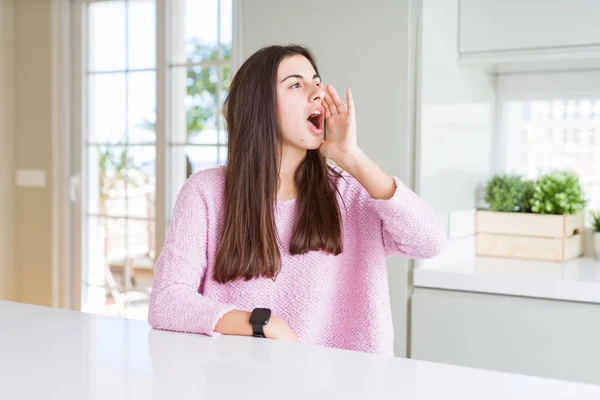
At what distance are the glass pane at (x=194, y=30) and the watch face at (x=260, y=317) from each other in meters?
2.21

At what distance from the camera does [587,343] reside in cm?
210

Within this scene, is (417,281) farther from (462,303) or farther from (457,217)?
(457,217)

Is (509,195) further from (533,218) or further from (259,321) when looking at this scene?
(259,321)

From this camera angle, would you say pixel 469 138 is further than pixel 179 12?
No

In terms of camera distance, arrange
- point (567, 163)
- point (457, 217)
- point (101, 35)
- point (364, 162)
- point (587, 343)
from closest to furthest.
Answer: point (364, 162) → point (587, 343) → point (457, 217) → point (567, 163) → point (101, 35)

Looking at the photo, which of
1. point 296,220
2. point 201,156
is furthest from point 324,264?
point 201,156

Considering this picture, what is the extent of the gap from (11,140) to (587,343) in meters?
2.99

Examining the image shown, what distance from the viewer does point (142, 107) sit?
11.9 ft

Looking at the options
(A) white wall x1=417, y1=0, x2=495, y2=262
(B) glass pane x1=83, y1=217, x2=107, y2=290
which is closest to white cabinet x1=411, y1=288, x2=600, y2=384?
(A) white wall x1=417, y1=0, x2=495, y2=262

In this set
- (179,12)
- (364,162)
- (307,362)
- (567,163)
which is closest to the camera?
(307,362)

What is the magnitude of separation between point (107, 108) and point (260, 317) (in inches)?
106

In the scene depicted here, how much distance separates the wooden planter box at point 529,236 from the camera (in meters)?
2.51

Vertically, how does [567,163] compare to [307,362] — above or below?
above

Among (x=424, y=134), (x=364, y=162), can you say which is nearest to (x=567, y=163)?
(x=424, y=134)
